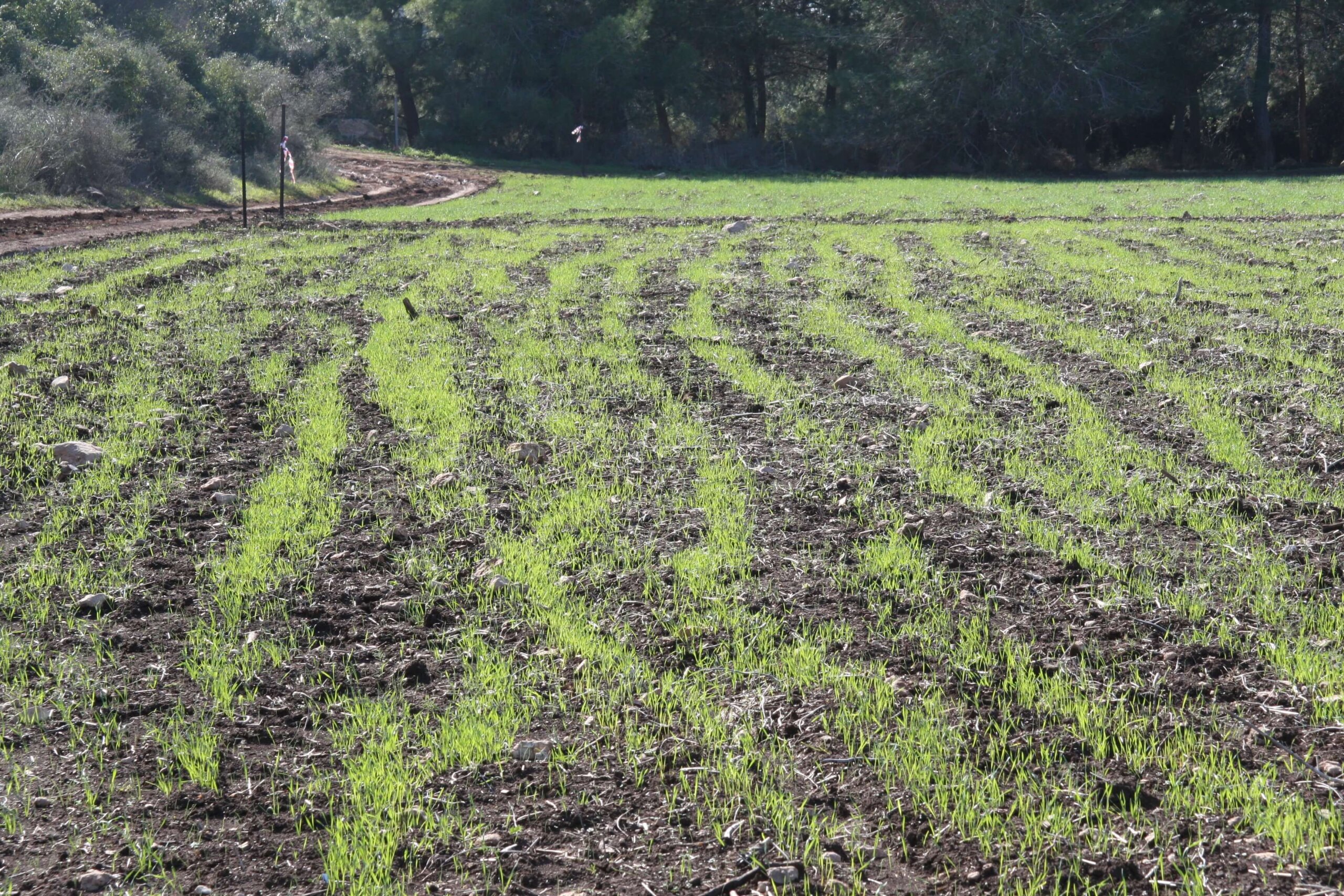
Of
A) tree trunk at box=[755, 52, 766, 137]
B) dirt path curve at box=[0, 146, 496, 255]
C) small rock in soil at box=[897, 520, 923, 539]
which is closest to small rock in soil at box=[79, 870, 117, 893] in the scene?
small rock in soil at box=[897, 520, 923, 539]

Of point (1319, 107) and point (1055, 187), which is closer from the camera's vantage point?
point (1055, 187)

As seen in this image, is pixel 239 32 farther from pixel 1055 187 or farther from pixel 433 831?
pixel 433 831

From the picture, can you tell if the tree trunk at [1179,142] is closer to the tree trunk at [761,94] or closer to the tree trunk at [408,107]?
the tree trunk at [761,94]

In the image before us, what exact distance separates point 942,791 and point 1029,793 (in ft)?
0.87

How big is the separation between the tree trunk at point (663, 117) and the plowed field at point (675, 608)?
1537 inches

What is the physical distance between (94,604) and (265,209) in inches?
837

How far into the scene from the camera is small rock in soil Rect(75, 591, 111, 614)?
16.2 feet

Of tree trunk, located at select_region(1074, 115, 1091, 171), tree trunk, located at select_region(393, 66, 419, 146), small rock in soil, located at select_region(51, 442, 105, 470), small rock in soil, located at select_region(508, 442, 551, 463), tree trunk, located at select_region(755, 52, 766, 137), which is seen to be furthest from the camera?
tree trunk, located at select_region(393, 66, 419, 146)

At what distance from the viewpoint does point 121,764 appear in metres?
3.83

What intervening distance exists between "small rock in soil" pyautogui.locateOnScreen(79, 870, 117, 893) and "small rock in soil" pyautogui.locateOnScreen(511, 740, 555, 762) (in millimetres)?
1242

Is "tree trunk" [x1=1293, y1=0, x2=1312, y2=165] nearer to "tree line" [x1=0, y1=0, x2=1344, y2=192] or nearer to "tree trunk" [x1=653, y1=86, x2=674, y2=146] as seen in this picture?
"tree line" [x1=0, y1=0, x2=1344, y2=192]

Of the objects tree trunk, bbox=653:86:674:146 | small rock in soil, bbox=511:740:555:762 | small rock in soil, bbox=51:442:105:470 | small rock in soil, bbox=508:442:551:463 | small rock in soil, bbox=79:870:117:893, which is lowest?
small rock in soil, bbox=79:870:117:893

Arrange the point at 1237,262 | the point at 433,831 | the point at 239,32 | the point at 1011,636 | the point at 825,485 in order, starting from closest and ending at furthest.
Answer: the point at 433,831 < the point at 1011,636 < the point at 825,485 < the point at 1237,262 < the point at 239,32

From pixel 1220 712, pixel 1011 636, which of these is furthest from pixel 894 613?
pixel 1220 712
